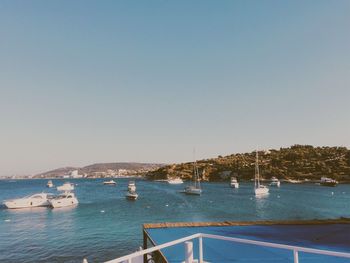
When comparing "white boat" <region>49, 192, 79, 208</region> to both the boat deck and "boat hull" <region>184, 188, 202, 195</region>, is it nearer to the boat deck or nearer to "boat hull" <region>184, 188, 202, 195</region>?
"boat hull" <region>184, 188, 202, 195</region>

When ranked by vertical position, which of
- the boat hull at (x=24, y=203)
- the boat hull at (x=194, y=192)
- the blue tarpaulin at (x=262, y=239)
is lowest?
the boat hull at (x=194, y=192)

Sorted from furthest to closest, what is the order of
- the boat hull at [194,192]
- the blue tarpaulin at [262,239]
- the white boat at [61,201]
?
the boat hull at [194,192] → the white boat at [61,201] → the blue tarpaulin at [262,239]

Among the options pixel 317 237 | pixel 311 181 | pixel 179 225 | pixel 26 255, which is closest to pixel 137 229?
pixel 26 255

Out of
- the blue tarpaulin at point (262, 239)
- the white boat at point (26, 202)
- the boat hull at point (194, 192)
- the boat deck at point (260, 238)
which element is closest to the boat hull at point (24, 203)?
the white boat at point (26, 202)

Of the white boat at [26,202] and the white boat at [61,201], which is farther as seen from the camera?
the white boat at [26,202]

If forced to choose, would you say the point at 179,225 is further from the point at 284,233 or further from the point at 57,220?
the point at 57,220

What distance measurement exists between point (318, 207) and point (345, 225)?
69061 millimetres

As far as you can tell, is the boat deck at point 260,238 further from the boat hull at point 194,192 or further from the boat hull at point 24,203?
the boat hull at point 194,192

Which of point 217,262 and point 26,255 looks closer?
point 217,262

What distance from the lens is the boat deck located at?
999 cm

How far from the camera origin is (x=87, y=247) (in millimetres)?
36000

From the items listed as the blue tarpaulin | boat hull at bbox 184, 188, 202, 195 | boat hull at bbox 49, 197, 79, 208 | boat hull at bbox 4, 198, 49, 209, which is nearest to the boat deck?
the blue tarpaulin

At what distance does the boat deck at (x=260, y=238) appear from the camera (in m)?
9.99

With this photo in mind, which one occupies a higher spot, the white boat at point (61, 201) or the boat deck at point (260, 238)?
the boat deck at point (260, 238)
